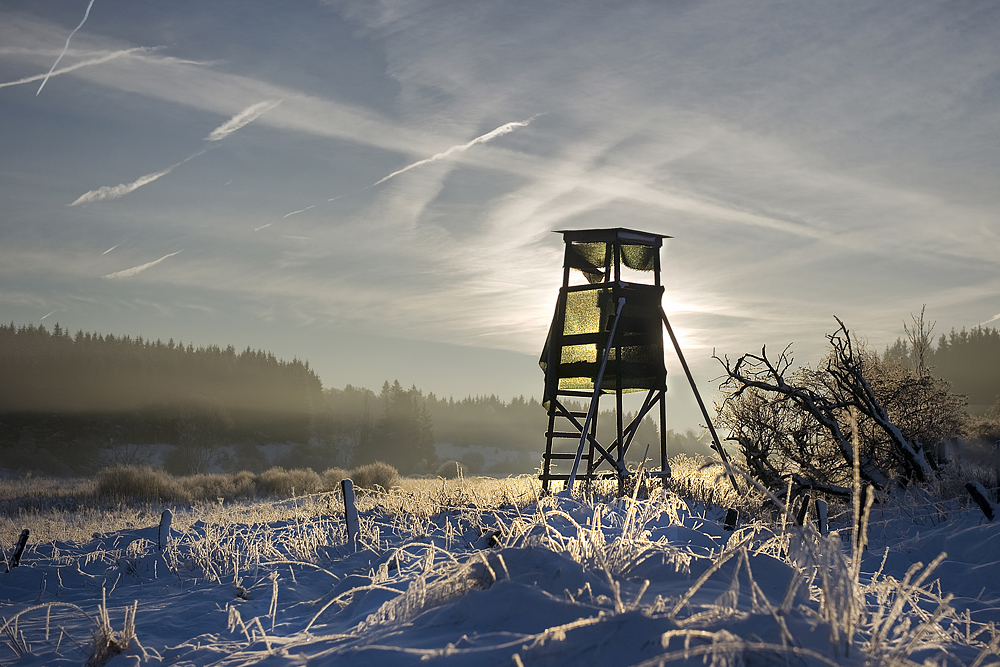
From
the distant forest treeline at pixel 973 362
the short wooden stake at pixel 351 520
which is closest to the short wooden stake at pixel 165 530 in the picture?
the short wooden stake at pixel 351 520

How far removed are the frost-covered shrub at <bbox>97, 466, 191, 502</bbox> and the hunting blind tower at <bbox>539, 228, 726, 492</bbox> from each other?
1954cm

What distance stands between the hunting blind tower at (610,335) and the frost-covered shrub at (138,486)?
19540 mm

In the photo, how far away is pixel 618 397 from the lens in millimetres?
12820

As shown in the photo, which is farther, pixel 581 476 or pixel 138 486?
pixel 138 486

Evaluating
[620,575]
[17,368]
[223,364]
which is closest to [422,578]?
[620,575]

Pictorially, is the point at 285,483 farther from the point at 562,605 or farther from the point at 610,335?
the point at 562,605

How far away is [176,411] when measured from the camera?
242 ft

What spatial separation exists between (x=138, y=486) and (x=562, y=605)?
96.9ft

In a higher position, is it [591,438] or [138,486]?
[591,438]

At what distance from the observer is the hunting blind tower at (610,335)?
487 inches

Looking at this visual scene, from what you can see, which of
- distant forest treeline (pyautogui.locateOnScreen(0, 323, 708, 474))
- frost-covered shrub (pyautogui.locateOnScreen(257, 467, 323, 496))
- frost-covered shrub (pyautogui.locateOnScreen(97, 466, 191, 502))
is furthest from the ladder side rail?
distant forest treeline (pyautogui.locateOnScreen(0, 323, 708, 474))

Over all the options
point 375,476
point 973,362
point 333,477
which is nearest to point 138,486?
point 375,476

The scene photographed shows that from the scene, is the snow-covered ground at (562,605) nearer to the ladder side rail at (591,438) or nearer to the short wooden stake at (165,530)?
the short wooden stake at (165,530)

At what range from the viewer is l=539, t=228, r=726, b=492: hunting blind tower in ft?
40.5
